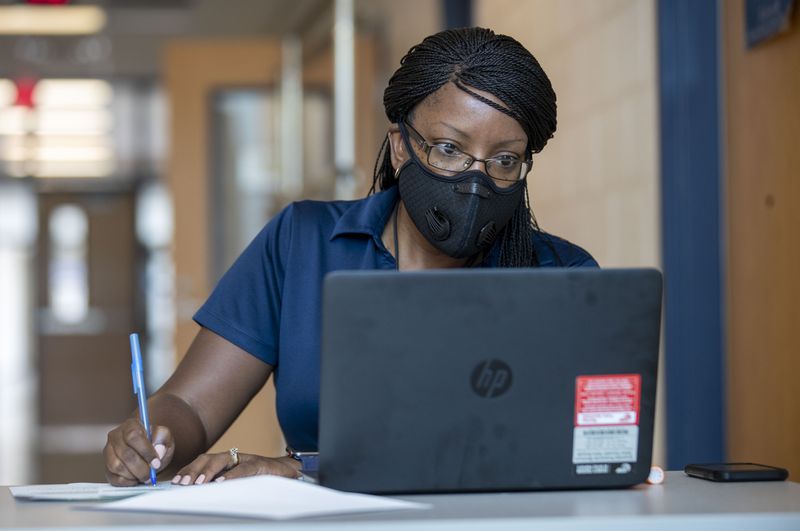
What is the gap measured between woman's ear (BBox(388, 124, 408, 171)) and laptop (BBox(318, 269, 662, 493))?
626 mm

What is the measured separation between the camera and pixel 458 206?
5.09 ft

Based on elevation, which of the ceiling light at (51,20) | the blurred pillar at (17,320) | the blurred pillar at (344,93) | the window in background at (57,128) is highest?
the ceiling light at (51,20)

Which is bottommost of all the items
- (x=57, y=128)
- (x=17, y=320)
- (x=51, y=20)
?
(x=17, y=320)

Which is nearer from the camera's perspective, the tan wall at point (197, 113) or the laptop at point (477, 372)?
the laptop at point (477, 372)

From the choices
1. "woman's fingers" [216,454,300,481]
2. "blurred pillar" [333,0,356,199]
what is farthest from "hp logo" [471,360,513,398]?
"blurred pillar" [333,0,356,199]

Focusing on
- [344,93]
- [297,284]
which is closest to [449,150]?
[297,284]

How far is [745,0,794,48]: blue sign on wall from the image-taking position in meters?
2.13

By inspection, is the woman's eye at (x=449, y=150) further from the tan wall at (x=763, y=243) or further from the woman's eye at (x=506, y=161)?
the tan wall at (x=763, y=243)

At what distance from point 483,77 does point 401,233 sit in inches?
11.4

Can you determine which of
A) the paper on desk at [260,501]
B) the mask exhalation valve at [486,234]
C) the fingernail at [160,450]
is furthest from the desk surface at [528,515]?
the mask exhalation valve at [486,234]

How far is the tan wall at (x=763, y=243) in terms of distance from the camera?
2172 millimetres

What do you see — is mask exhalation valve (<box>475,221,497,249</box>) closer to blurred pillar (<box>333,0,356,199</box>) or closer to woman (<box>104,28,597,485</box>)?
woman (<box>104,28,597,485</box>)

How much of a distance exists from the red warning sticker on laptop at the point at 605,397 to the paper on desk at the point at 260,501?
19 cm

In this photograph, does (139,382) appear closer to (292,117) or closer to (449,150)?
(449,150)
